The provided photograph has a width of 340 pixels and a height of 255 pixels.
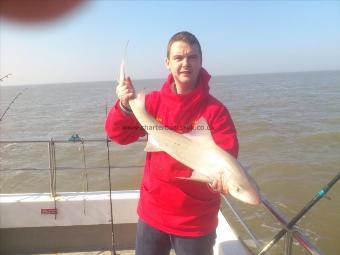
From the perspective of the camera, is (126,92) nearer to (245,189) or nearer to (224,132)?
(224,132)

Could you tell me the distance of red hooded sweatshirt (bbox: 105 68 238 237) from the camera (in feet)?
8.85

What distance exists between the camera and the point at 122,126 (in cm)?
292

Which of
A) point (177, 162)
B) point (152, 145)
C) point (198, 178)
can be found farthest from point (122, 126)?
point (198, 178)

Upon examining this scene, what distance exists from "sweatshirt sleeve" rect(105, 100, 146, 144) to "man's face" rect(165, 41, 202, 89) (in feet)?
1.72

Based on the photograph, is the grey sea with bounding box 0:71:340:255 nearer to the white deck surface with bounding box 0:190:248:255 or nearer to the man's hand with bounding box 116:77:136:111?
the white deck surface with bounding box 0:190:248:255

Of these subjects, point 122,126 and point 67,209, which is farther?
point 67,209

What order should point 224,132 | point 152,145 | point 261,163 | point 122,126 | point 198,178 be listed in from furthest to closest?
1. point 261,163
2. point 122,126
3. point 152,145
4. point 224,132
5. point 198,178

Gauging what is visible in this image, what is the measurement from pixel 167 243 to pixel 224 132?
42.6 inches

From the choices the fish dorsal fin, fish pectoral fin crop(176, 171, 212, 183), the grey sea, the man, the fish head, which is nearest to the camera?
the fish head

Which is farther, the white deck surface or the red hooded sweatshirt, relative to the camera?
the white deck surface

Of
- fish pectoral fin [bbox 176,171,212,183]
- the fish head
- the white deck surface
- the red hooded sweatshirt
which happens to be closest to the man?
the red hooded sweatshirt

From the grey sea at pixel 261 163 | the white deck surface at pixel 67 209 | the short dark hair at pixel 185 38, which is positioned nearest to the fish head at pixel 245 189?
the short dark hair at pixel 185 38

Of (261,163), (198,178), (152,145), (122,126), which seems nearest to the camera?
(198,178)

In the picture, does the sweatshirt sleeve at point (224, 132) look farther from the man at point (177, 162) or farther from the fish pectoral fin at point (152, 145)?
the fish pectoral fin at point (152, 145)
